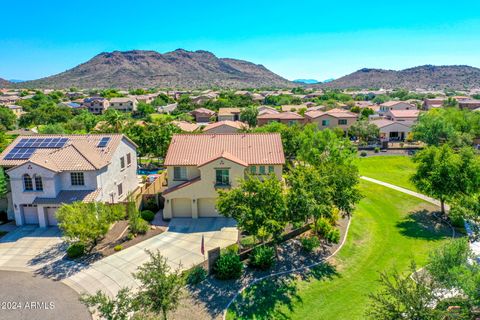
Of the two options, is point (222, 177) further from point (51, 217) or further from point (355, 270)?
point (51, 217)

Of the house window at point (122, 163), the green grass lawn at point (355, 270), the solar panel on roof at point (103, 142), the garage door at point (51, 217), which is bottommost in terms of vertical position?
the green grass lawn at point (355, 270)

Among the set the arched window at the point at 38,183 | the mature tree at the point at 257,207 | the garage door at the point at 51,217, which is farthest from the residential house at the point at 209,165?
the arched window at the point at 38,183

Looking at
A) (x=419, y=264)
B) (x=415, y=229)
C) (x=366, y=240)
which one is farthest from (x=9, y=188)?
(x=415, y=229)

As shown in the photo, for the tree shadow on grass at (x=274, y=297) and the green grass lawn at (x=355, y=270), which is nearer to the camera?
the tree shadow on grass at (x=274, y=297)

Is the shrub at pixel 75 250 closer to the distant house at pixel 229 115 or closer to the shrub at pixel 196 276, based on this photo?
the shrub at pixel 196 276

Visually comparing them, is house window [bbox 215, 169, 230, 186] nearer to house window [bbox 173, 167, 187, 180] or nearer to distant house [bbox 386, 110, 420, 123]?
house window [bbox 173, 167, 187, 180]

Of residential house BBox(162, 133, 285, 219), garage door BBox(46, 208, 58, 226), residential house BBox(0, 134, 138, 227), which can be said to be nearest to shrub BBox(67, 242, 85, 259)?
residential house BBox(0, 134, 138, 227)

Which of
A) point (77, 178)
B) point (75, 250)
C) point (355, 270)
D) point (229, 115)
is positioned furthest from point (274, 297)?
point (229, 115)
